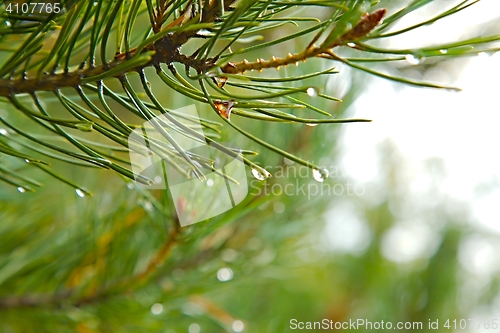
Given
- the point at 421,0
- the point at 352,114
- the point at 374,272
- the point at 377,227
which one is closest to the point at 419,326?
the point at 374,272

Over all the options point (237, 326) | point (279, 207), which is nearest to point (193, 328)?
point (237, 326)

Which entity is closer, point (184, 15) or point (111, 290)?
point (184, 15)

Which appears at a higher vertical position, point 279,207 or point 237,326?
point 279,207

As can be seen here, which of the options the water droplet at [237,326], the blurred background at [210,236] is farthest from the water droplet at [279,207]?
the water droplet at [237,326]

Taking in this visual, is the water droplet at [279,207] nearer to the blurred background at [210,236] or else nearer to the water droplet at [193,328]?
the blurred background at [210,236]

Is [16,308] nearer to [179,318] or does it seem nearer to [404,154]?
[179,318]

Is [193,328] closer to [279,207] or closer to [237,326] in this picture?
[237,326]
